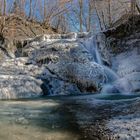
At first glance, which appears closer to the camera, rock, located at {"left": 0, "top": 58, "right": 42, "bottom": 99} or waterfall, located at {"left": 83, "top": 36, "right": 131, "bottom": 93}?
rock, located at {"left": 0, "top": 58, "right": 42, "bottom": 99}

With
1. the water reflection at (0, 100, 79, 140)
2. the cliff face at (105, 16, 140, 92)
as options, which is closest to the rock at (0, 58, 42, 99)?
the water reflection at (0, 100, 79, 140)

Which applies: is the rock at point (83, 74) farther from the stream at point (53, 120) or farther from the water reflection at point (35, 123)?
the water reflection at point (35, 123)

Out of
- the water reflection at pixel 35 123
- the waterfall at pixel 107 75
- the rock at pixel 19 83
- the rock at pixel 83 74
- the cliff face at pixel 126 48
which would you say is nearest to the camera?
the water reflection at pixel 35 123

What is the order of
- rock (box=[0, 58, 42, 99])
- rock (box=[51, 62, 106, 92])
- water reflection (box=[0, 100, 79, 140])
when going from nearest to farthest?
water reflection (box=[0, 100, 79, 140]) → rock (box=[0, 58, 42, 99]) → rock (box=[51, 62, 106, 92])

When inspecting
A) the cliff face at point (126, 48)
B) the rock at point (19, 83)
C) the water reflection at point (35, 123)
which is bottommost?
the water reflection at point (35, 123)

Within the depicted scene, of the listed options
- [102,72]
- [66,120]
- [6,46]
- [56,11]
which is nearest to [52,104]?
[66,120]

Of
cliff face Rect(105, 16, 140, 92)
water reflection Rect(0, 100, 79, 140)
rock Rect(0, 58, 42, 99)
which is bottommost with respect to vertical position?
water reflection Rect(0, 100, 79, 140)

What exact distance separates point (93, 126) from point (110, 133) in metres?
0.55

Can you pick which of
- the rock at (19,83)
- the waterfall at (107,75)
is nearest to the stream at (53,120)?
the rock at (19,83)

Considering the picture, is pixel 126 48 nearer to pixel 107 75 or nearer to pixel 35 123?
pixel 107 75

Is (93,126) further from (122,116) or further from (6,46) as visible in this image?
(6,46)

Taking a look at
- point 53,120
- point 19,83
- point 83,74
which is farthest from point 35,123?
point 83,74

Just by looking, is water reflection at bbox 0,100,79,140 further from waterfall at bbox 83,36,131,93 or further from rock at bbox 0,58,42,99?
waterfall at bbox 83,36,131,93

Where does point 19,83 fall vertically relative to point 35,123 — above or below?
above
